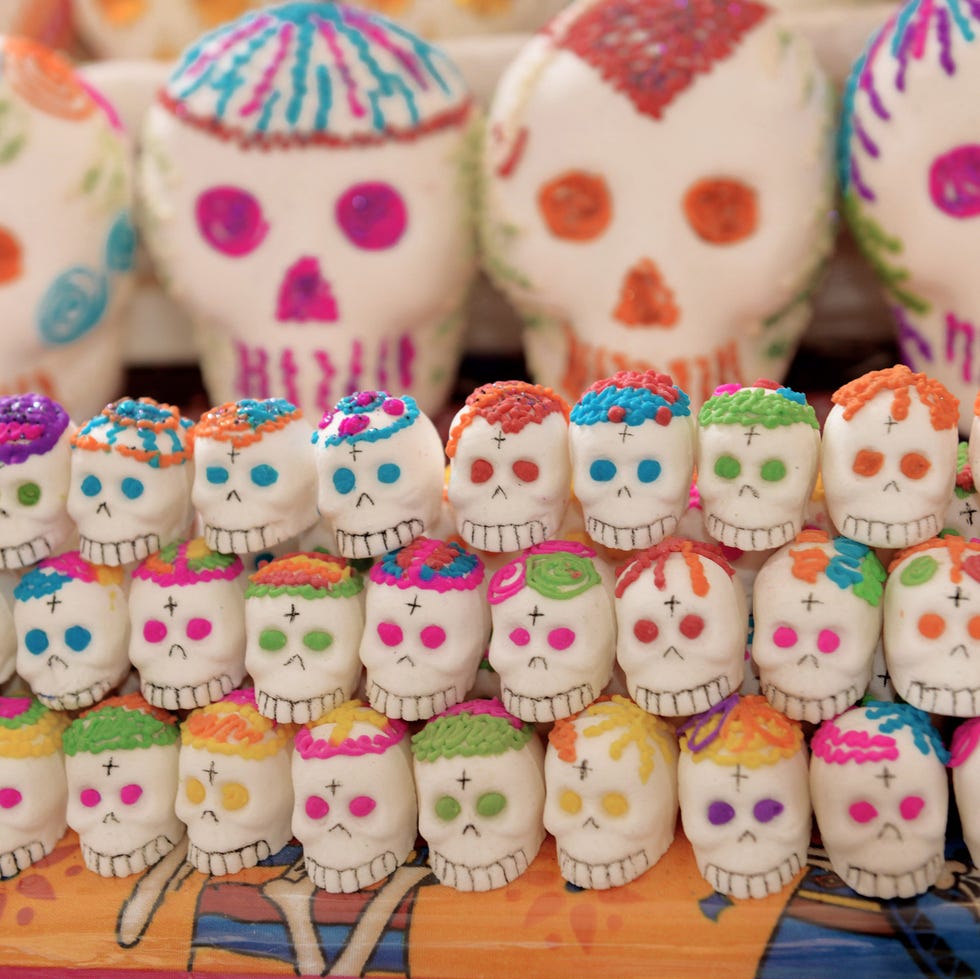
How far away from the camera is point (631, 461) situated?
708mm

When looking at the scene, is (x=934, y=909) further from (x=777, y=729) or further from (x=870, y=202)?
(x=870, y=202)

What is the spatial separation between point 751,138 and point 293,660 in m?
0.57

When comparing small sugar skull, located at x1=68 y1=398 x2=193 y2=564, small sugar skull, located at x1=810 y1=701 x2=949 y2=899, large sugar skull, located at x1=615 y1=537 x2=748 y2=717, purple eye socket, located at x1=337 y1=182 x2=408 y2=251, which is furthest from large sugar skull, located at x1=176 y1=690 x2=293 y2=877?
purple eye socket, located at x1=337 y1=182 x2=408 y2=251

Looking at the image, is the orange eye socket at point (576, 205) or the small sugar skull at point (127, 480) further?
the orange eye socket at point (576, 205)

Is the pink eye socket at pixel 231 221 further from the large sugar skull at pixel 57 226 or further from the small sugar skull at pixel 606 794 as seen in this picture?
the small sugar skull at pixel 606 794

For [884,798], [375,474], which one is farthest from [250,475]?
[884,798]

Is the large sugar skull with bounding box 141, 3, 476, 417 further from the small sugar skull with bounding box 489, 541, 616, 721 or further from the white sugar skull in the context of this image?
the white sugar skull

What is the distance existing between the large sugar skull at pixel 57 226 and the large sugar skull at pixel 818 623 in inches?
27.3

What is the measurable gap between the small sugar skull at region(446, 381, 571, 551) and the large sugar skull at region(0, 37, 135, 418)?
505mm

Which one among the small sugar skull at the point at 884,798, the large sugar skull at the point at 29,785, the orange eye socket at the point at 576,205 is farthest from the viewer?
the orange eye socket at the point at 576,205

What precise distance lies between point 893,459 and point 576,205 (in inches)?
16.7

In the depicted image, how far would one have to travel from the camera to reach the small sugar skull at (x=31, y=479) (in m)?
0.78

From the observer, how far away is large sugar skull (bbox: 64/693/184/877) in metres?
0.78

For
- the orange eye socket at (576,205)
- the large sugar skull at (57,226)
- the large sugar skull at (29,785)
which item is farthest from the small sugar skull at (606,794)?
the large sugar skull at (57,226)
